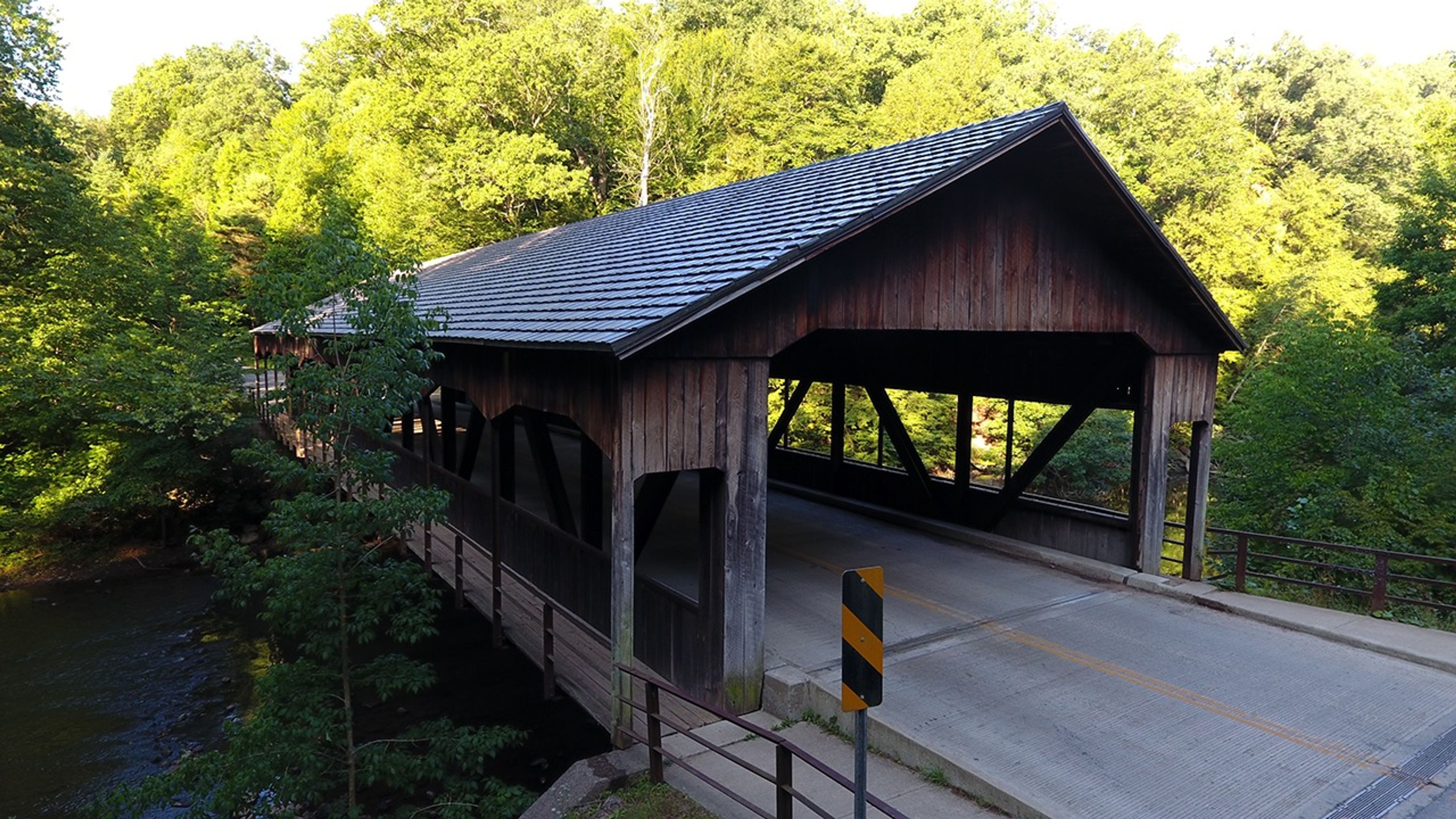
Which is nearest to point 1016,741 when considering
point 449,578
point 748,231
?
point 748,231

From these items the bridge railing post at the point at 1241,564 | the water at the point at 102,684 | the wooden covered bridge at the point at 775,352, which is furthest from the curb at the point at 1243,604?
the water at the point at 102,684

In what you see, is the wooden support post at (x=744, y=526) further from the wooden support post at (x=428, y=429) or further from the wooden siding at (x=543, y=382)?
the wooden support post at (x=428, y=429)

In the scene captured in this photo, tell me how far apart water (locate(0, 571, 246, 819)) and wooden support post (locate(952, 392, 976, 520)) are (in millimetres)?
10081

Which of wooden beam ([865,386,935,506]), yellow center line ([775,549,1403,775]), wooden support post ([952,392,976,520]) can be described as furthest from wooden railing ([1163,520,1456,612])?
wooden beam ([865,386,935,506])

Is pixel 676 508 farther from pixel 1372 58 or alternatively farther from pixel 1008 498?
pixel 1372 58

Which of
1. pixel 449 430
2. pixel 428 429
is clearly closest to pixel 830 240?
pixel 428 429

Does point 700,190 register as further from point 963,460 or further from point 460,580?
point 460,580

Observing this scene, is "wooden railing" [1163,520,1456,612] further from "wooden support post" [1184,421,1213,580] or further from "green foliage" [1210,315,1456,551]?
"green foliage" [1210,315,1456,551]

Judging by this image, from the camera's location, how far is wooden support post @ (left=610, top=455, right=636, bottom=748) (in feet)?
20.5

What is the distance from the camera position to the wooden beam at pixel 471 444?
1108 centimetres

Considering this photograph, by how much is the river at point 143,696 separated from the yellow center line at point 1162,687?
370 centimetres

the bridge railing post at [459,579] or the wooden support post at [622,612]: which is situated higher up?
the wooden support post at [622,612]

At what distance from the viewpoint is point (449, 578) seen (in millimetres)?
11297

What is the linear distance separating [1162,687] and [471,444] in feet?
28.1
